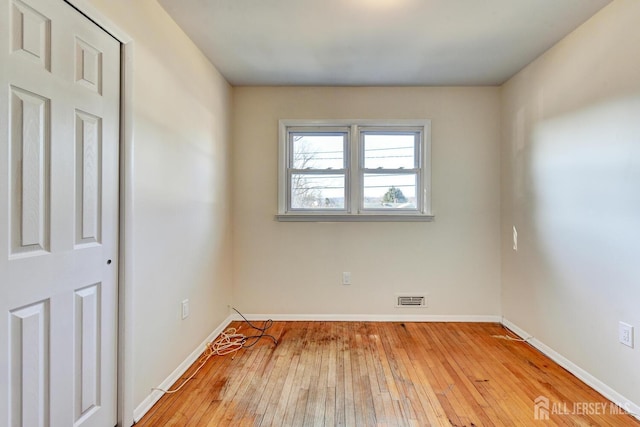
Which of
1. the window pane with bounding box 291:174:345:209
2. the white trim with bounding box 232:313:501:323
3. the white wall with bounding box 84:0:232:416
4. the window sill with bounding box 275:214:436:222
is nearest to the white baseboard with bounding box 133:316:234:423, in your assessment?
the white wall with bounding box 84:0:232:416

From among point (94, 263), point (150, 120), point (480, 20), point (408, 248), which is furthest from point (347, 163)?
point (94, 263)

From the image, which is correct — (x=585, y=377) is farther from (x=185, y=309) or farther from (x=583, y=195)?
(x=185, y=309)

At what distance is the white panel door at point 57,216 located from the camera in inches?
41.3

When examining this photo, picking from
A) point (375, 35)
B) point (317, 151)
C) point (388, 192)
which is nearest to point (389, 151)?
point (388, 192)

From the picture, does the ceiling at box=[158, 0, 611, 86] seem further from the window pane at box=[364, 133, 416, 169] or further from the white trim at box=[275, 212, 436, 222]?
the white trim at box=[275, 212, 436, 222]

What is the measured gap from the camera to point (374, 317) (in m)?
3.04

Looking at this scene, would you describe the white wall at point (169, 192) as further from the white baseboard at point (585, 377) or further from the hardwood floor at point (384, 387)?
the white baseboard at point (585, 377)

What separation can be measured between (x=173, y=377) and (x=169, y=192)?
1.23 m

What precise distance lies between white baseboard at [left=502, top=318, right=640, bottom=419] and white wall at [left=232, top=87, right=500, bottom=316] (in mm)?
551

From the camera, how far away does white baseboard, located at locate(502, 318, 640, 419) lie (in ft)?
5.56

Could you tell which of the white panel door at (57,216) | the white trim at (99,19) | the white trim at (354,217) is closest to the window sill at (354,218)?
the white trim at (354,217)

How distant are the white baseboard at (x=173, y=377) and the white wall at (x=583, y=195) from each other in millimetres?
2762

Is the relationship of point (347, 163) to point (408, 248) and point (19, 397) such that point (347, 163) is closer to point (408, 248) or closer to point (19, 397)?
point (408, 248)

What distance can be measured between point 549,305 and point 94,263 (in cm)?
307
